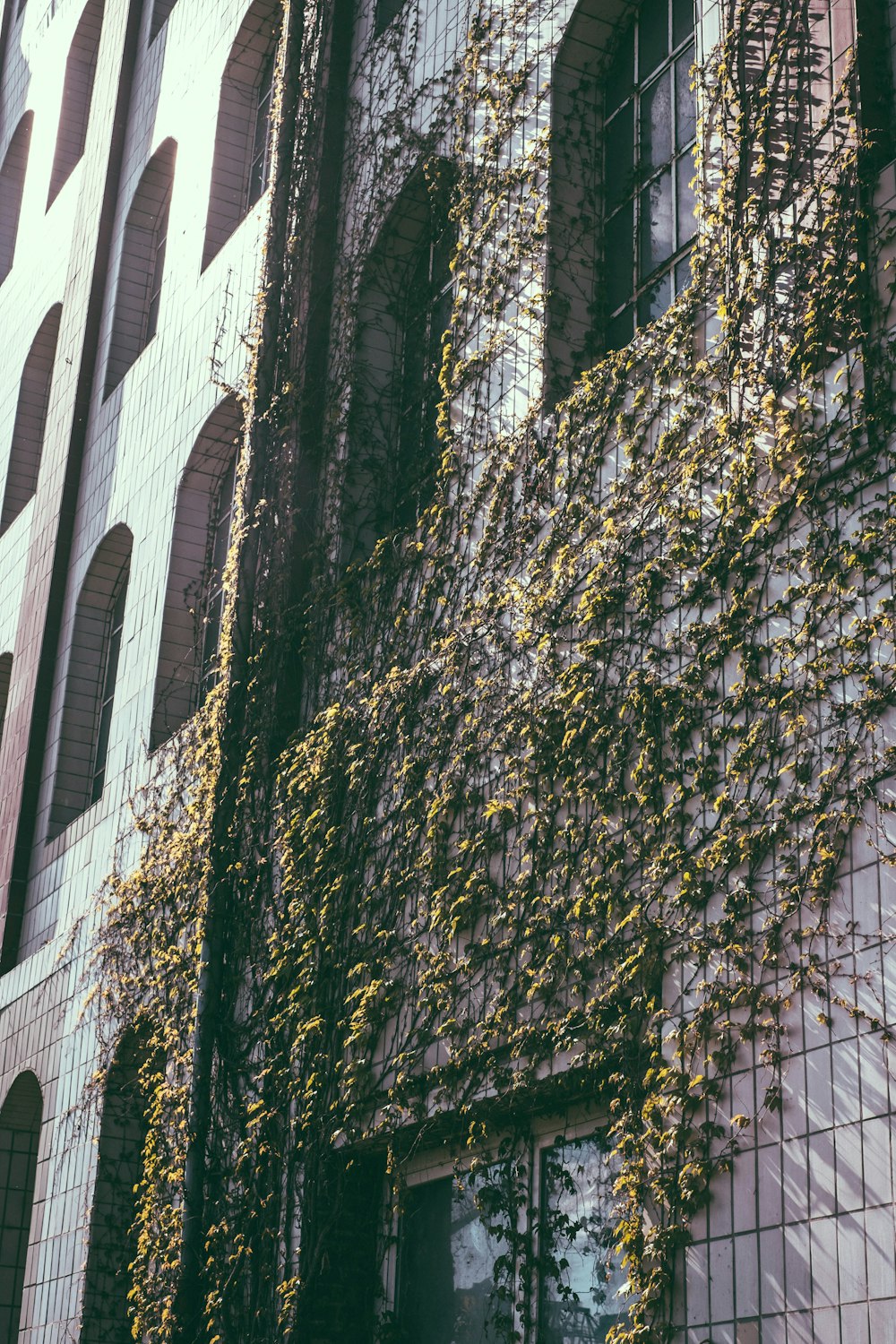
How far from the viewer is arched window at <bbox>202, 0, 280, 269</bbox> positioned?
11.9 m

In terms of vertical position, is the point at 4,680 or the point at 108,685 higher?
the point at 4,680

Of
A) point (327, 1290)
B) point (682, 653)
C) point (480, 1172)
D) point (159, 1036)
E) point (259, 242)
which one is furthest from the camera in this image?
point (259, 242)

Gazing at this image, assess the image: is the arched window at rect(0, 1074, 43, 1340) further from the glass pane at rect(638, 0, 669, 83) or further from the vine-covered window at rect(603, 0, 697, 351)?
the glass pane at rect(638, 0, 669, 83)

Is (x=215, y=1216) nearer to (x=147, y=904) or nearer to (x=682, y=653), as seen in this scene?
(x=147, y=904)

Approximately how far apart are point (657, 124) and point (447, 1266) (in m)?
4.73

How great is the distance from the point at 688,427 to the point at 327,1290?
3837 mm

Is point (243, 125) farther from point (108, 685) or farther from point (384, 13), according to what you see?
point (108, 685)

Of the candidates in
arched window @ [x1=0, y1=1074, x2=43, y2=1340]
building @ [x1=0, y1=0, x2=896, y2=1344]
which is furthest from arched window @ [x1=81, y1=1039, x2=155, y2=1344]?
arched window @ [x1=0, y1=1074, x2=43, y2=1340]

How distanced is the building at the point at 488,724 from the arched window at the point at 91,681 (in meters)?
0.04

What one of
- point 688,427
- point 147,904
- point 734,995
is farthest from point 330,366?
point 734,995

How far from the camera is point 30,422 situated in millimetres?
16469

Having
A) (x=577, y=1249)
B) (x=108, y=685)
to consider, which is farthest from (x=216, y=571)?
(x=577, y=1249)

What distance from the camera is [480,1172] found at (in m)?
6.40

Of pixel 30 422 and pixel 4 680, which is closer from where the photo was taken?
pixel 4 680
